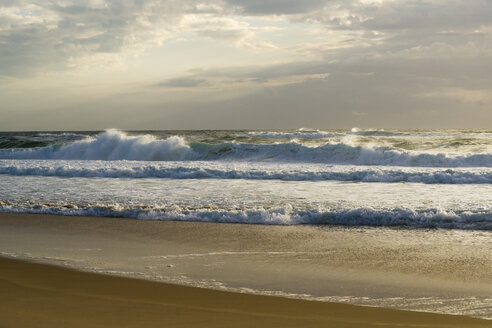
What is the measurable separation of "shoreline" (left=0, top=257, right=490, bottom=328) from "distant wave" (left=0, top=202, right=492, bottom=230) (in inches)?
156

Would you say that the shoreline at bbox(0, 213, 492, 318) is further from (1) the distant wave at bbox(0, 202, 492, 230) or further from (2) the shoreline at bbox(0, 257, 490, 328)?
(1) the distant wave at bbox(0, 202, 492, 230)

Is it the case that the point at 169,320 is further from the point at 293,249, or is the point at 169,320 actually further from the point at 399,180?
the point at 399,180

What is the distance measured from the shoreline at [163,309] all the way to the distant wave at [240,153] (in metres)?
18.7

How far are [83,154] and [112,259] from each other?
25813 millimetres

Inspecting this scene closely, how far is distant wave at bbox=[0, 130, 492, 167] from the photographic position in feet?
72.0

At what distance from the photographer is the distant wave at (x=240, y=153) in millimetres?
21953

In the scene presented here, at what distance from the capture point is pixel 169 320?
12.5 feet

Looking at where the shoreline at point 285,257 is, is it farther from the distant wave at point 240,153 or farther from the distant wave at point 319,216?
the distant wave at point 240,153

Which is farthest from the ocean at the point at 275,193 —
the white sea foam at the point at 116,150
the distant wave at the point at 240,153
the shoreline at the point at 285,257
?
the white sea foam at the point at 116,150

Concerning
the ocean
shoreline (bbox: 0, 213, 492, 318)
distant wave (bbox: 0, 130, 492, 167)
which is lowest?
shoreline (bbox: 0, 213, 492, 318)

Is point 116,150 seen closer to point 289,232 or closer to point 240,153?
point 240,153

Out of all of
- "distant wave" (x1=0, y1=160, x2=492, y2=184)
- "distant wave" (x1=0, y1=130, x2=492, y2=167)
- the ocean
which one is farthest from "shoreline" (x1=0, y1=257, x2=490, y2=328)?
"distant wave" (x1=0, y1=130, x2=492, y2=167)

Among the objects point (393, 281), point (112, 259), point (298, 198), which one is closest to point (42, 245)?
point (112, 259)

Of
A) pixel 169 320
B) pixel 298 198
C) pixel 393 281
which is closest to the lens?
pixel 169 320
